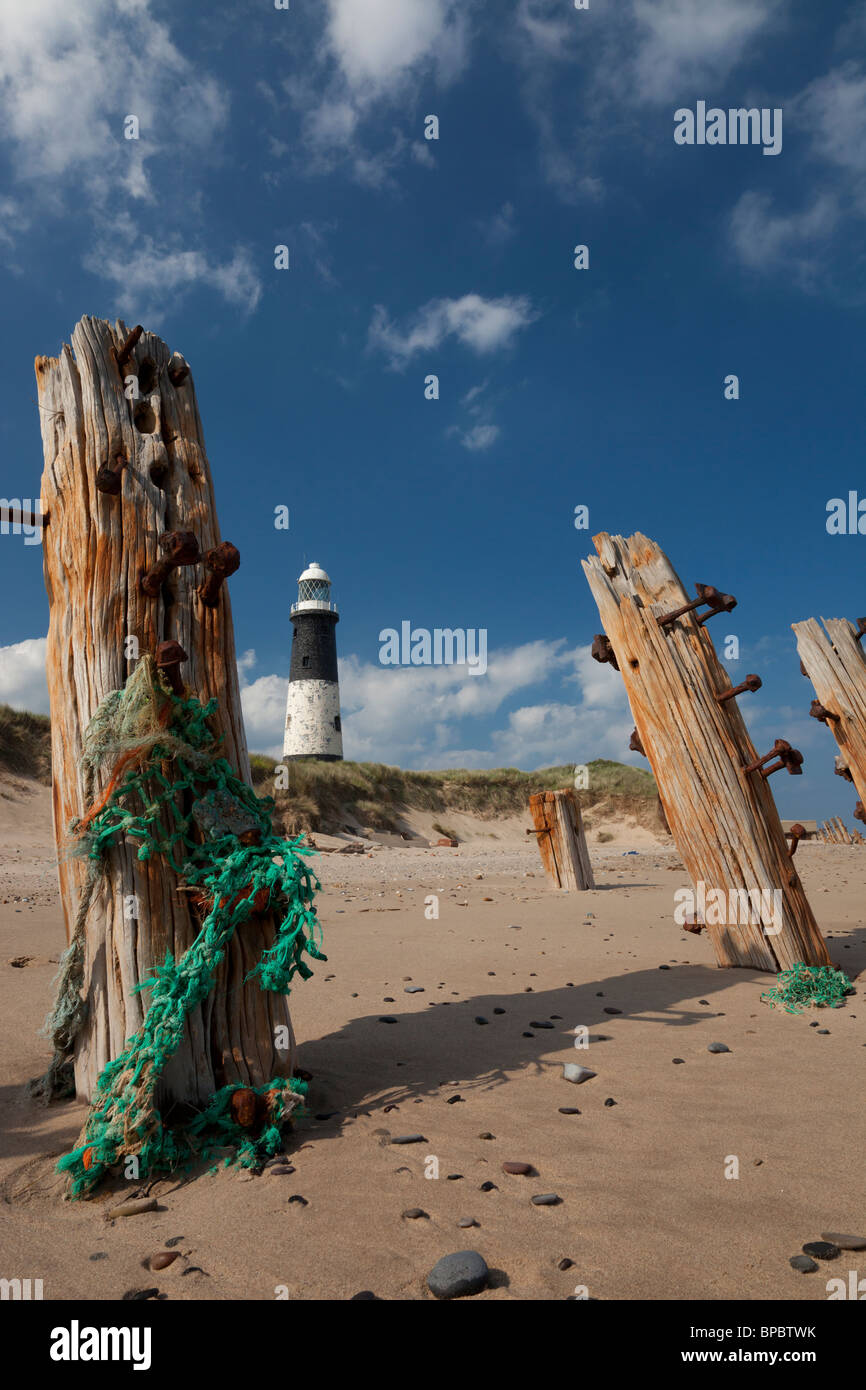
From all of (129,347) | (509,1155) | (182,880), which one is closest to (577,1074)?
(509,1155)

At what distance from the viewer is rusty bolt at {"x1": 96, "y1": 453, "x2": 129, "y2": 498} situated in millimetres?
3514

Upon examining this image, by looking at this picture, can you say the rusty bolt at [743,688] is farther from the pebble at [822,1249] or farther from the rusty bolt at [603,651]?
the pebble at [822,1249]

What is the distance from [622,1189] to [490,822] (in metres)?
33.3

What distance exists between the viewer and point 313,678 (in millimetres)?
41406

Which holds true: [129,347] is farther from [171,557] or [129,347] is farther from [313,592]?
[313,592]

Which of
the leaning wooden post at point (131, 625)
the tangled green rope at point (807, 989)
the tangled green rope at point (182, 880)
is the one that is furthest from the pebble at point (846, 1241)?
the tangled green rope at point (807, 989)

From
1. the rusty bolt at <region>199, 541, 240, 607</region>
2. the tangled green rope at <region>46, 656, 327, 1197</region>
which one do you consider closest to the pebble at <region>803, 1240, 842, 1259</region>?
the tangled green rope at <region>46, 656, 327, 1197</region>

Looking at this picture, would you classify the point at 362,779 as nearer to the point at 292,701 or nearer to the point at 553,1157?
the point at 292,701

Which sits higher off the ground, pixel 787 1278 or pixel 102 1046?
pixel 102 1046

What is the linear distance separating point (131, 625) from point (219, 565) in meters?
0.49

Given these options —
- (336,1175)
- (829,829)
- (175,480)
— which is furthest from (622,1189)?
(829,829)

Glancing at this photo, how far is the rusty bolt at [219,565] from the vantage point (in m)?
3.43

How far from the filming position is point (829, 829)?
90.1 feet

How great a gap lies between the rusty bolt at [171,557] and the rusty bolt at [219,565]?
7 cm
